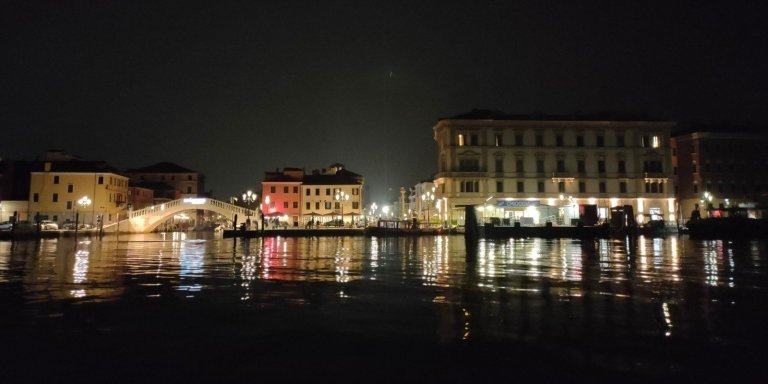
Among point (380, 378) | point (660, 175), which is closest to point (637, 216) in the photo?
point (660, 175)

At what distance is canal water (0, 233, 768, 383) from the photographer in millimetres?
4612

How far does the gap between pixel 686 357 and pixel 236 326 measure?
5173mm

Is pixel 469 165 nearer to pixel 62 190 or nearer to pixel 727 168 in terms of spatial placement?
pixel 727 168

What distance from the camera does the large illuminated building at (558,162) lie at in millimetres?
64062

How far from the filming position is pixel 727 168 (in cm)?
7219

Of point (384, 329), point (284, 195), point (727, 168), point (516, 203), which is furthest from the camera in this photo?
point (284, 195)

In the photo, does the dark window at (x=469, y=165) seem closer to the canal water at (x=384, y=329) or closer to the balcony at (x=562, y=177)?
the balcony at (x=562, y=177)

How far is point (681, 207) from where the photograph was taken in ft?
245

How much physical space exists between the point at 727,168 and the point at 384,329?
83250 mm

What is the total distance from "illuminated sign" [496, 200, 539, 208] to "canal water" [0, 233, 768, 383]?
4947 centimetres

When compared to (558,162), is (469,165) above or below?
below

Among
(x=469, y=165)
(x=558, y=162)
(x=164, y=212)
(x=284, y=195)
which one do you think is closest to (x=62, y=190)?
(x=164, y=212)

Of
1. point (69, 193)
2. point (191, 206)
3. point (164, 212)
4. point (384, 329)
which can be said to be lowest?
point (384, 329)

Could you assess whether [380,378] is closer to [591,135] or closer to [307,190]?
[591,135]
